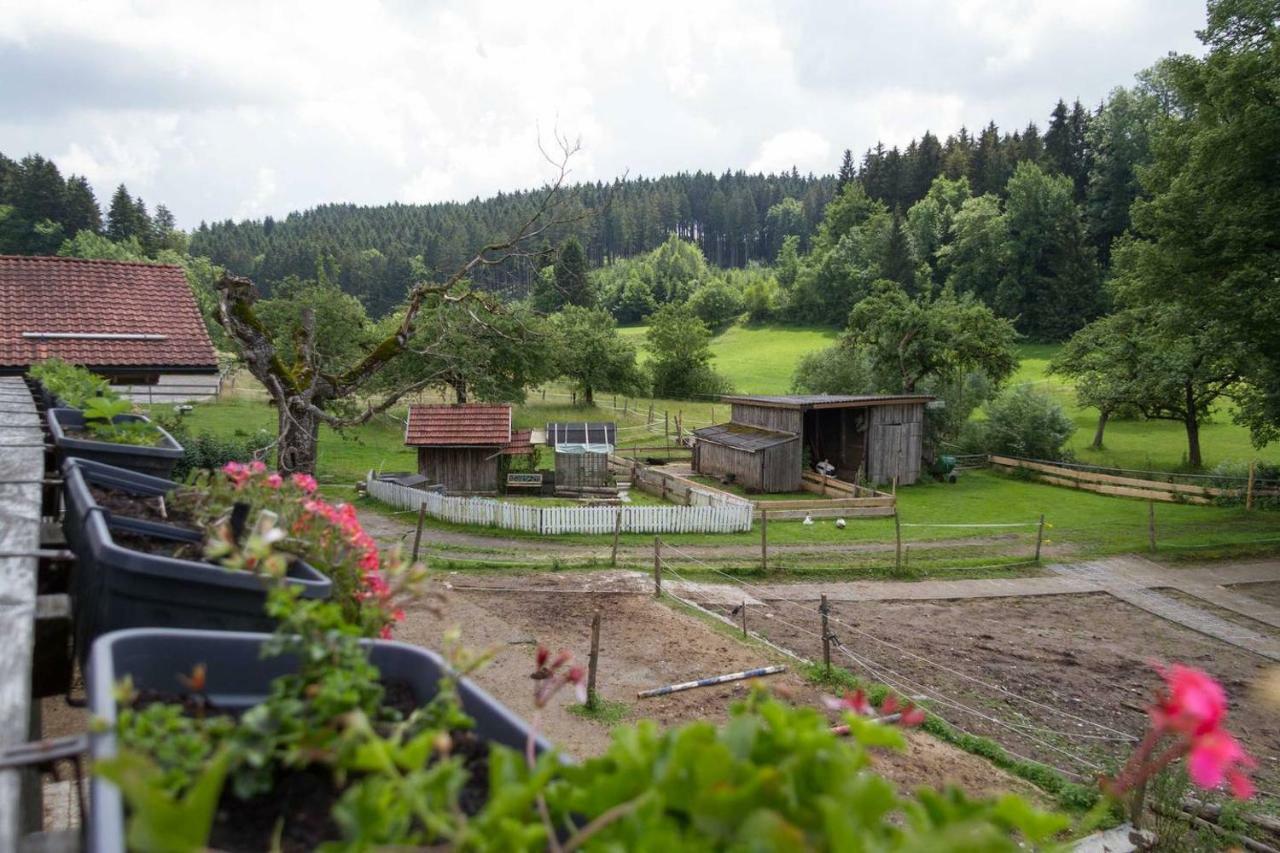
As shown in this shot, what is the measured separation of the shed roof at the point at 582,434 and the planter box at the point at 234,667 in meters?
25.9

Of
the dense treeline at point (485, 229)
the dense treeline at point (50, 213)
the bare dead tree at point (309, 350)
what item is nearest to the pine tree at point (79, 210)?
the dense treeline at point (50, 213)

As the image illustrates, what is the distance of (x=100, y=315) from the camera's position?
14727 millimetres

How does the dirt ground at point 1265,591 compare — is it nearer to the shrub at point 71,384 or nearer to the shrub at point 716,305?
the shrub at point 71,384

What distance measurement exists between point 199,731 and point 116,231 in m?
83.3

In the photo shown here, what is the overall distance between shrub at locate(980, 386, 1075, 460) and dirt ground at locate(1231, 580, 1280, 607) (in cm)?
1660

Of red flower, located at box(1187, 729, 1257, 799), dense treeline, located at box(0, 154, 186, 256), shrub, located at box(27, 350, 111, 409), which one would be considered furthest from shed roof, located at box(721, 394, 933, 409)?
dense treeline, located at box(0, 154, 186, 256)

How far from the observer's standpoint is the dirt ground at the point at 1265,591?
1727 centimetres

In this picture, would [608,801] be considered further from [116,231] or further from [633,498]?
[116,231]

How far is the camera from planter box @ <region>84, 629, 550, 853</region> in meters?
1.85

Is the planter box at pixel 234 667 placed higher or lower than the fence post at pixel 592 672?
higher

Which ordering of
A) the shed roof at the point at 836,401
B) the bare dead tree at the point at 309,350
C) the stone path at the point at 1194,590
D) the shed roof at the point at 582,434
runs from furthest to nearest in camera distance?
the shed roof at the point at 836,401, the shed roof at the point at 582,434, the stone path at the point at 1194,590, the bare dead tree at the point at 309,350

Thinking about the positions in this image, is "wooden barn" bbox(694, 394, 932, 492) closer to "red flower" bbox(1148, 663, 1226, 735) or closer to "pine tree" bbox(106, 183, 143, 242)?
"red flower" bbox(1148, 663, 1226, 735)

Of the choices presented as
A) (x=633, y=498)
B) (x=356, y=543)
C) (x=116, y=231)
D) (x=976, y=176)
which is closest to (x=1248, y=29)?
(x=633, y=498)

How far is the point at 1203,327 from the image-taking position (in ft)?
71.9
